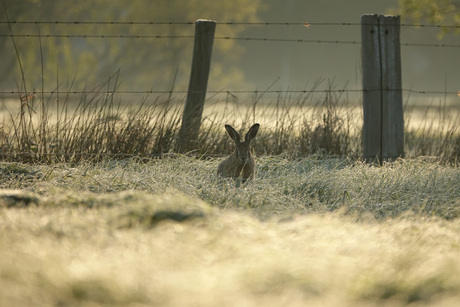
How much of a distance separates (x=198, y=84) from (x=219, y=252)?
15.2ft

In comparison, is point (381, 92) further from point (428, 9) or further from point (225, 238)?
point (428, 9)

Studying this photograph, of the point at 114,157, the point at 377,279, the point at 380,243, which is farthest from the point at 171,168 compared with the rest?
the point at 377,279

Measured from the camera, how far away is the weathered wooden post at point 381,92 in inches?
285

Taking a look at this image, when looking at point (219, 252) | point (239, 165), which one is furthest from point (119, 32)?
point (219, 252)

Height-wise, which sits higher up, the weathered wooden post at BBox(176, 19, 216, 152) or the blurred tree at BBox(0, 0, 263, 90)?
the blurred tree at BBox(0, 0, 263, 90)

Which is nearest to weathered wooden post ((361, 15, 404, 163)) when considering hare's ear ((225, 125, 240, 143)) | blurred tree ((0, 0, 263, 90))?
hare's ear ((225, 125, 240, 143))

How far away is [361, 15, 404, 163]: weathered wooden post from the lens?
7230 millimetres

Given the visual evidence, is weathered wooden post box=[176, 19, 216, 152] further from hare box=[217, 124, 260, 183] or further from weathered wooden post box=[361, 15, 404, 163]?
weathered wooden post box=[361, 15, 404, 163]

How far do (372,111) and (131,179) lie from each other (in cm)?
278

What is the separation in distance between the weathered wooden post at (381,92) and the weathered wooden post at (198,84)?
157 centimetres

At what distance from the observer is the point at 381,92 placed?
7.26 m

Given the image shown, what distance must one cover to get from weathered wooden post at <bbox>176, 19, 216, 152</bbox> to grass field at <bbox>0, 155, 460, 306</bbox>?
2164 mm

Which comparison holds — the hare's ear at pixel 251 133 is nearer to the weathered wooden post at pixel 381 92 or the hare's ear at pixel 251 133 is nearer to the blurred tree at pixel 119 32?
the weathered wooden post at pixel 381 92

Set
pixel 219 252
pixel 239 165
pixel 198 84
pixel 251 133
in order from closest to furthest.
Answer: pixel 219 252 < pixel 239 165 < pixel 251 133 < pixel 198 84
